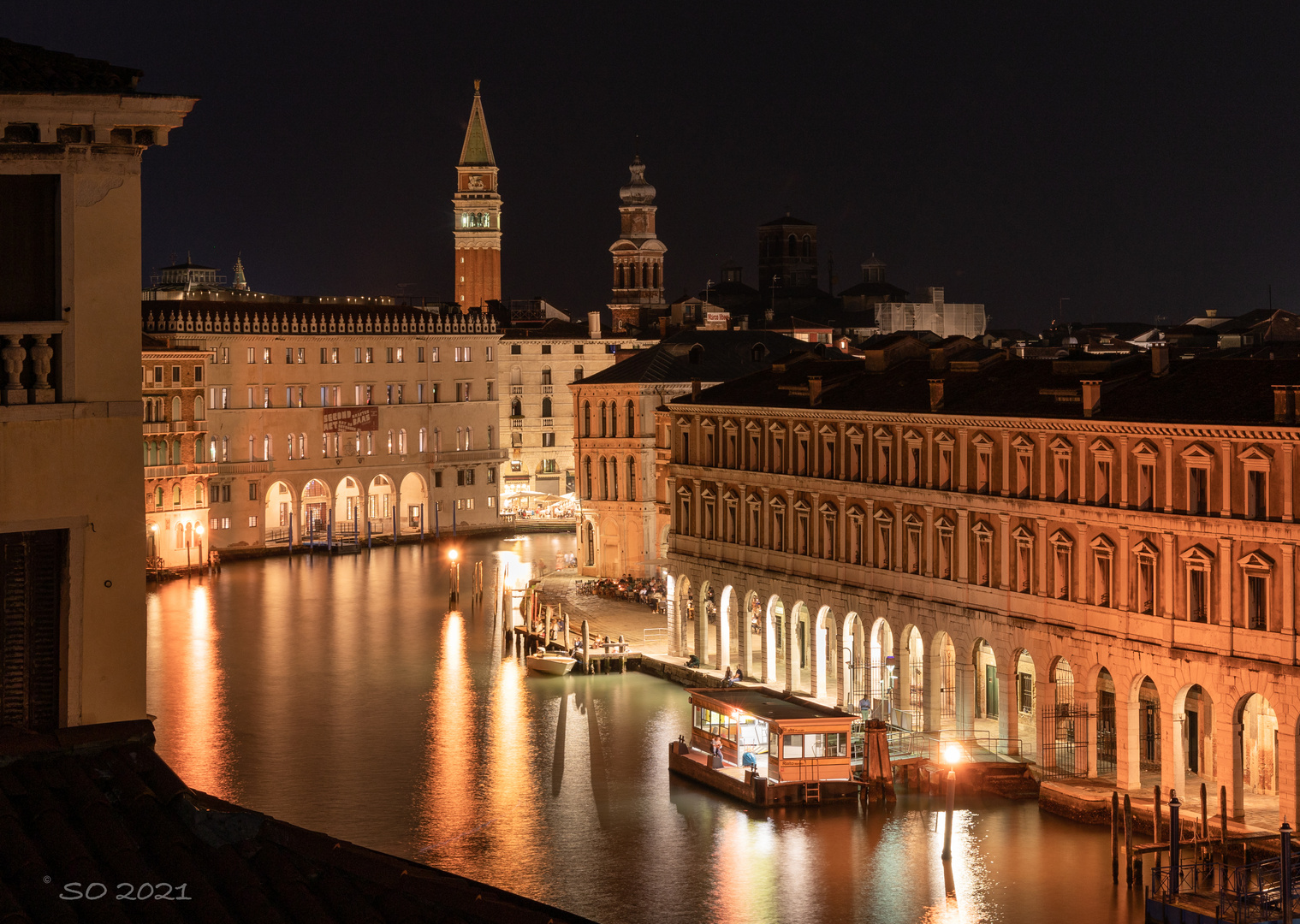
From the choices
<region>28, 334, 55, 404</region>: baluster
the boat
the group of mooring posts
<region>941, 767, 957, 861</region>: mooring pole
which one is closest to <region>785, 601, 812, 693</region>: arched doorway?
the boat

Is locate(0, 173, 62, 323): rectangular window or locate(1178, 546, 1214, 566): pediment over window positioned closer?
locate(0, 173, 62, 323): rectangular window

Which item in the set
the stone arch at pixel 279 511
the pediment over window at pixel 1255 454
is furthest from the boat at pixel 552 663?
the stone arch at pixel 279 511

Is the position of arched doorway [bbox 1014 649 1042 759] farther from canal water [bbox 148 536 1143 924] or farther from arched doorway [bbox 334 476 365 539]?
arched doorway [bbox 334 476 365 539]

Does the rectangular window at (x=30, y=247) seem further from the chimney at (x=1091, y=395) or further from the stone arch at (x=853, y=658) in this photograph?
the stone arch at (x=853, y=658)

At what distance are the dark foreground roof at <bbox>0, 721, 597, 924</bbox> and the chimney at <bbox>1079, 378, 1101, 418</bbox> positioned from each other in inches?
954

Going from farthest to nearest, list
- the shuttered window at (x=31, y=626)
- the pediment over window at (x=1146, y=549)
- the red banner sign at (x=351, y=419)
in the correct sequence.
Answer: the red banner sign at (x=351, y=419) → the pediment over window at (x=1146, y=549) → the shuttered window at (x=31, y=626)

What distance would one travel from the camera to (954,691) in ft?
116

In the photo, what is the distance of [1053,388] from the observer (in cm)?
3303

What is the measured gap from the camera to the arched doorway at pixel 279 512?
77.2m

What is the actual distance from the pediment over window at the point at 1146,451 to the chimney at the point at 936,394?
5.69 m

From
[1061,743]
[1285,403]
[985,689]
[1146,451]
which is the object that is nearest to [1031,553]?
[1061,743]

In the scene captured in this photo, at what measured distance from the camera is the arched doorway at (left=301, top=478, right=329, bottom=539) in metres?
78.0

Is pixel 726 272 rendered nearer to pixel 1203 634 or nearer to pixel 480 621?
pixel 480 621

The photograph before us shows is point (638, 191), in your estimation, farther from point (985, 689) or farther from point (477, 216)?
point (985, 689)
